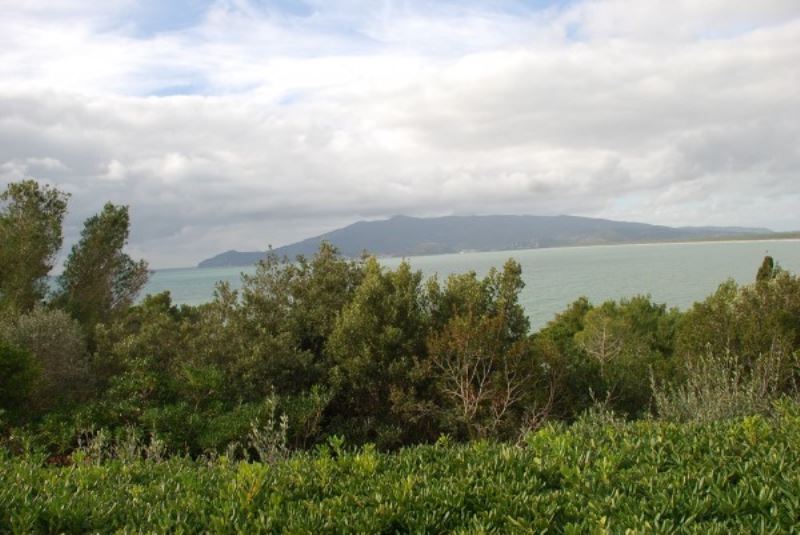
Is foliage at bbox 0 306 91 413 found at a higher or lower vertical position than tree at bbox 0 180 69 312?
lower

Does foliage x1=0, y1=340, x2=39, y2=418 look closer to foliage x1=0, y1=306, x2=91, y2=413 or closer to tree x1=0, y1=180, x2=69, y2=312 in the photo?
foliage x1=0, y1=306, x2=91, y2=413

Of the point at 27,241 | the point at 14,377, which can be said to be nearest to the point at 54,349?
the point at 14,377

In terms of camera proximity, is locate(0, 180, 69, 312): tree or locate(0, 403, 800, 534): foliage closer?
locate(0, 403, 800, 534): foliage

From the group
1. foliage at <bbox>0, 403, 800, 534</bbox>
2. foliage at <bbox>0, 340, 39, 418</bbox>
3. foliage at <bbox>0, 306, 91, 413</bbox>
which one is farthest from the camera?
foliage at <bbox>0, 306, 91, 413</bbox>

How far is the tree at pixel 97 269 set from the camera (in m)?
27.7

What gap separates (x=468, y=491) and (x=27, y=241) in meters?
26.8

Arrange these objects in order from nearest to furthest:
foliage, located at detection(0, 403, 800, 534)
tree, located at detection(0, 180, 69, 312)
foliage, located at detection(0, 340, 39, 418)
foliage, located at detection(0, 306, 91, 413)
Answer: foliage, located at detection(0, 403, 800, 534), foliage, located at detection(0, 340, 39, 418), foliage, located at detection(0, 306, 91, 413), tree, located at detection(0, 180, 69, 312)

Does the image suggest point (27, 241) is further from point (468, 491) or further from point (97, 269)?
point (468, 491)

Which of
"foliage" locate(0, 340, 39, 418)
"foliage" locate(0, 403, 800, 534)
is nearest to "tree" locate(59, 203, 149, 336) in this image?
"foliage" locate(0, 340, 39, 418)

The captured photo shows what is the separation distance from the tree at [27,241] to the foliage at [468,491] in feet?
75.6

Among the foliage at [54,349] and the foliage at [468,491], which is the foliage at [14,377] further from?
the foliage at [468,491]

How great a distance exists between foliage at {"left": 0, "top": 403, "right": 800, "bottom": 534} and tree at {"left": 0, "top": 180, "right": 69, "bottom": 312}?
23.1 m

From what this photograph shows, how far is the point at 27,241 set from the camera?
24.9m

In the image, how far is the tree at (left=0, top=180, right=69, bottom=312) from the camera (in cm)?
2461
